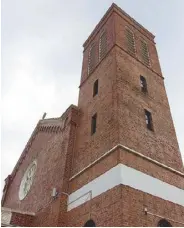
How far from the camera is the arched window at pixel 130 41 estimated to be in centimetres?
1693

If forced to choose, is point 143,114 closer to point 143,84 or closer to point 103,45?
point 143,84

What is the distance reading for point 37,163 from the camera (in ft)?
58.2

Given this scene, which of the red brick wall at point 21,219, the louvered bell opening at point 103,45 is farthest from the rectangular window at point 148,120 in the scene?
the red brick wall at point 21,219

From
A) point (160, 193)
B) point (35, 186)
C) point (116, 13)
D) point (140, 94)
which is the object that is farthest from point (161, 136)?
point (116, 13)

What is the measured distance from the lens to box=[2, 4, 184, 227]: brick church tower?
33.8ft

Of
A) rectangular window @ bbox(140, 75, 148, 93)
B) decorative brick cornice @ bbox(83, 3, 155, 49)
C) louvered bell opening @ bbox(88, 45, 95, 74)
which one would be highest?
decorative brick cornice @ bbox(83, 3, 155, 49)

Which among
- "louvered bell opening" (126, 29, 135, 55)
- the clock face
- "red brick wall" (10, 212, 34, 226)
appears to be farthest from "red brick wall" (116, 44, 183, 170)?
the clock face

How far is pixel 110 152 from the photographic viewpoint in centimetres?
1111

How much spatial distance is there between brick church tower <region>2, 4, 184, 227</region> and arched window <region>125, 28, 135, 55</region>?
3.4 inches

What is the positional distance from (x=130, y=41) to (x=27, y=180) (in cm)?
1052

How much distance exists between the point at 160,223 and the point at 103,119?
494 centimetres

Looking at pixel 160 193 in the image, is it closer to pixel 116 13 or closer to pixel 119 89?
pixel 119 89

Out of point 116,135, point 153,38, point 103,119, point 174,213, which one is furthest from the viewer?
point 153,38

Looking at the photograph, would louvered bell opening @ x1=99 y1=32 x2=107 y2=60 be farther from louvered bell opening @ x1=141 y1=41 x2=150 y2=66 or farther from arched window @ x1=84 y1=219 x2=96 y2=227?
arched window @ x1=84 y1=219 x2=96 y2=227
